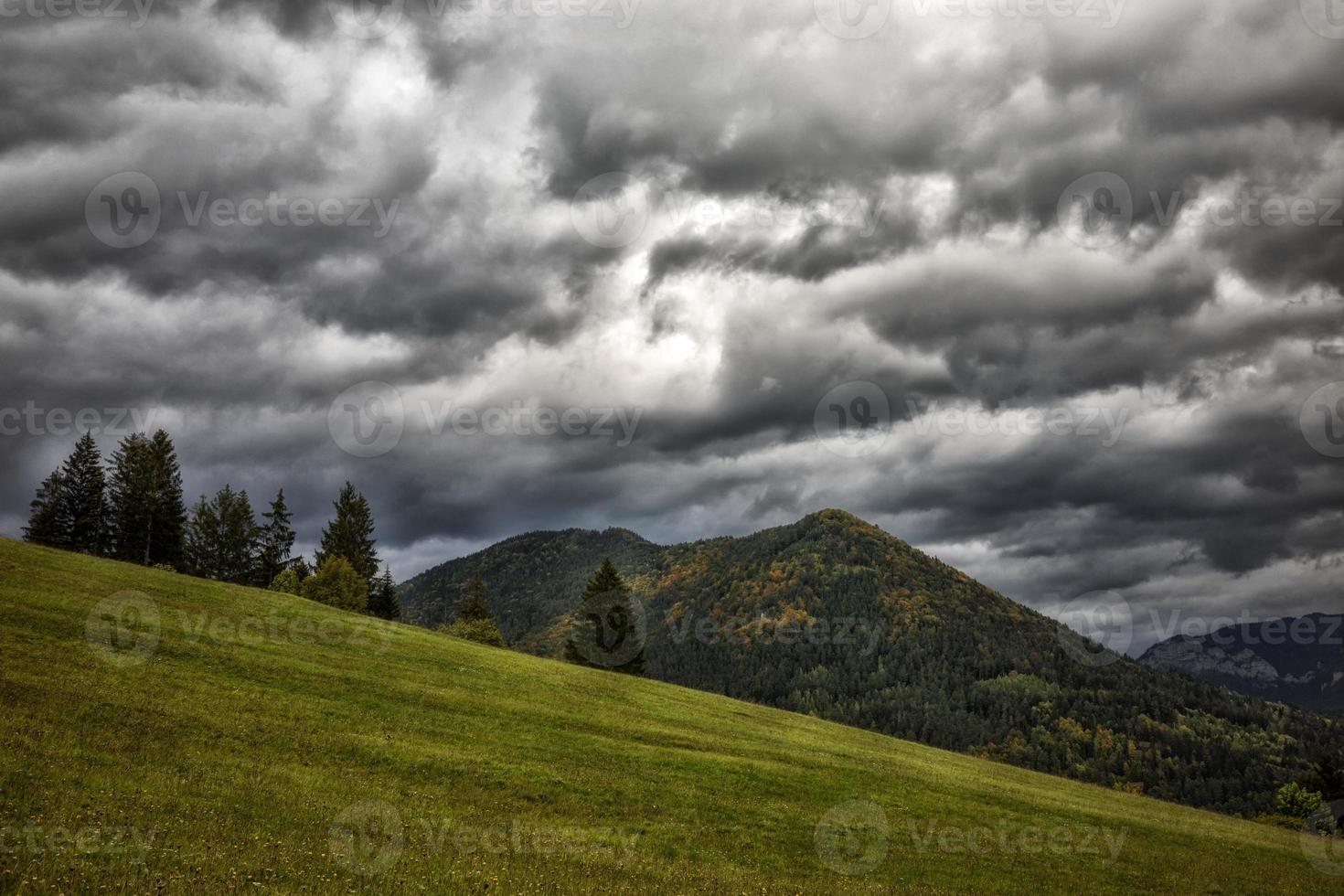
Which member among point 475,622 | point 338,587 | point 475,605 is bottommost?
point 475,622

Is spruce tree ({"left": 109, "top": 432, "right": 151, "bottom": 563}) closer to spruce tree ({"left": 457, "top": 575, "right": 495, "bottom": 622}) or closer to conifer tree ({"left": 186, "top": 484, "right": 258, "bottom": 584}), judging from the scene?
conifer tree ({"left": 186, "top": 484, "right": 258, "bottom": 584})

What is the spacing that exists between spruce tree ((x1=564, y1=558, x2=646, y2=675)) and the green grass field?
113ft

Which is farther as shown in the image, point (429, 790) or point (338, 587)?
point (338, 587)

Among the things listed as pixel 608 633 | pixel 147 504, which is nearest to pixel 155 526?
pixel 147 504

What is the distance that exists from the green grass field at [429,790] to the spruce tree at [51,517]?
38.3 m

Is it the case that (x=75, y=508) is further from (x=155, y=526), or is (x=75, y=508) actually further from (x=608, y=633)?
(x=608, y=633)

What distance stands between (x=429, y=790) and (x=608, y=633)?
212 feet

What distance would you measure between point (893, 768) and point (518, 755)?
26513 mm

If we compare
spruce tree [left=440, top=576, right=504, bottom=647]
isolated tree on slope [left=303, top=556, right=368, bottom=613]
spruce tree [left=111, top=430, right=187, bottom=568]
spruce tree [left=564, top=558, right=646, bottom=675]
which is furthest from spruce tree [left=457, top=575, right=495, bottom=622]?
spruce tree [left=111, top=430, right=187, bottom=568]

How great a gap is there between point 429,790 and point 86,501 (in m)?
84.0

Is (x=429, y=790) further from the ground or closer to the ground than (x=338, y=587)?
closer to the ground

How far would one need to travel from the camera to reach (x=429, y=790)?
78.8ft

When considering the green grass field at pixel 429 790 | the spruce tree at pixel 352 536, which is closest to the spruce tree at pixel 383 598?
the spruce tree at pixel 352 536

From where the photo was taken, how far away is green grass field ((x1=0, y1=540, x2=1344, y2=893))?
1570cm
